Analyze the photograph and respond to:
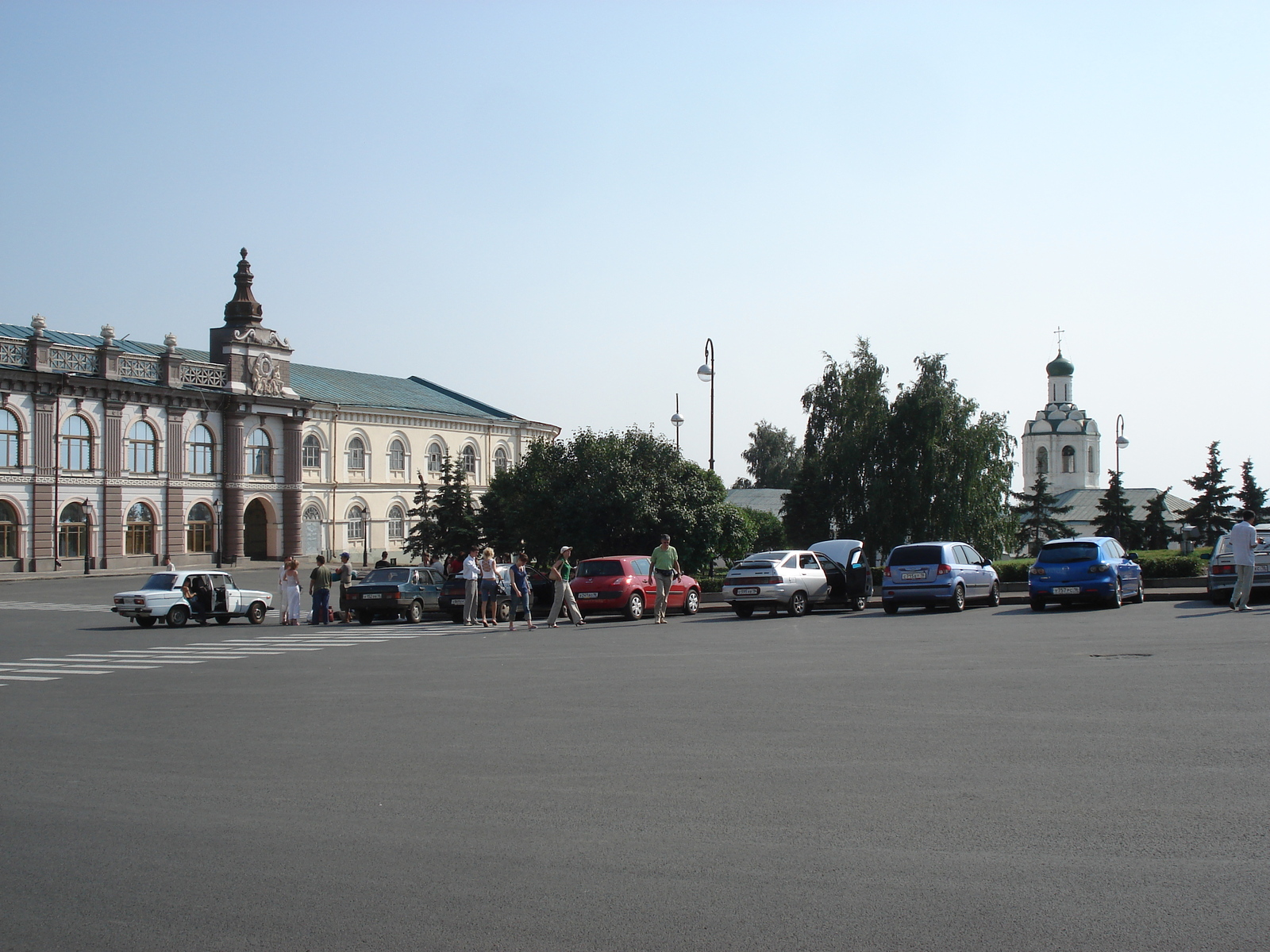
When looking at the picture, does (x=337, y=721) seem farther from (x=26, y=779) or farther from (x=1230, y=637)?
(x=1230, y=637)

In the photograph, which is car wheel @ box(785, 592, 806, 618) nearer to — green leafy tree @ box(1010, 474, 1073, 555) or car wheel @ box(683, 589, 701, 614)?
car wheel @ box(683, 589, 701, 614)

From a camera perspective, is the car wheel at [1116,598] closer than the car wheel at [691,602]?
Yes

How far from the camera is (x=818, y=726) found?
10109 millimetres

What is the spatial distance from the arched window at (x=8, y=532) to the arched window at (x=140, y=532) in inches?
244

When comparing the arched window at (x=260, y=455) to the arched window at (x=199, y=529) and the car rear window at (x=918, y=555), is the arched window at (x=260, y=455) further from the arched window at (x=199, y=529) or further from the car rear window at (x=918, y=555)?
the car rear window at (x=918, y=555)

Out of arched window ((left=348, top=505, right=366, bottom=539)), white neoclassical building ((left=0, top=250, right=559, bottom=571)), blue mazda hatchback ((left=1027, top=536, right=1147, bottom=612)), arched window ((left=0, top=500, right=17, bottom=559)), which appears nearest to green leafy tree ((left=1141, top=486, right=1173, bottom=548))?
white neoclassical building ((left=0, top=250, right=559, bottom=571))

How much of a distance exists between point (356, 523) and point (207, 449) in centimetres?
1295

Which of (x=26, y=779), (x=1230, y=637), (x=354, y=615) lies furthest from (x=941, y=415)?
(x=26, y=779)

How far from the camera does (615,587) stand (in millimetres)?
27219

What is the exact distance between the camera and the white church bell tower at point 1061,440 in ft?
407

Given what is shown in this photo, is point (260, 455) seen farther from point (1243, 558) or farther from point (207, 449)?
point (1243, 558)

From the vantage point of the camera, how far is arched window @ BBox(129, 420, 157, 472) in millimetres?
Result: 67312

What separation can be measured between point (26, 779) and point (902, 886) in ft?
21.7

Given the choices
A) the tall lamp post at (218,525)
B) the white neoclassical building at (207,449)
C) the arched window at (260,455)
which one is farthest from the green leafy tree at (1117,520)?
the tall lamp post at (218,525)
